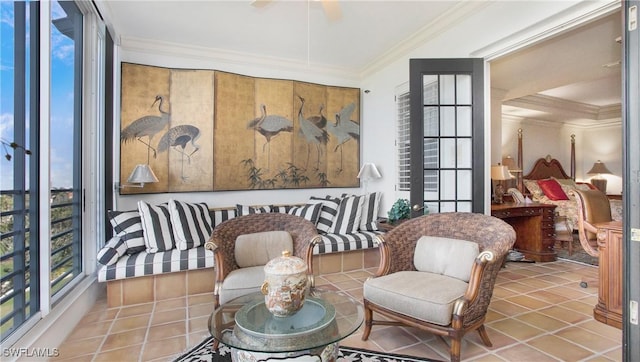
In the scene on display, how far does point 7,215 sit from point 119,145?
84.2 inches

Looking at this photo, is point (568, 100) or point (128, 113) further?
point (568, 100)

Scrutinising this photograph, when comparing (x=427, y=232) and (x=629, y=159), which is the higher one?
(x=629, y=159)

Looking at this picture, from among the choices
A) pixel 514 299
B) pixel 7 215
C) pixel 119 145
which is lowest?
pixel 514 299

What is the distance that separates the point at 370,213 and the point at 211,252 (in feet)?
6.99

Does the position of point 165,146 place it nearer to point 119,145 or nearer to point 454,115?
point 119,145

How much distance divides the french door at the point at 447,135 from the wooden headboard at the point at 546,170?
4928 millimetres

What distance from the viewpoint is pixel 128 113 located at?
145 inches

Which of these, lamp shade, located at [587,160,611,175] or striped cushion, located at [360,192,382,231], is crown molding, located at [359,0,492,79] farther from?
lamp shade, located at [587,160,611,175]

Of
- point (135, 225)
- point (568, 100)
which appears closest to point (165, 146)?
point (135, 225)

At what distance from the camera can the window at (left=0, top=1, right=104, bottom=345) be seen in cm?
170

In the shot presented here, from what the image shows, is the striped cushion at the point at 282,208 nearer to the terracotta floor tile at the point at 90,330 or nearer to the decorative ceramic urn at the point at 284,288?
the terracotta floor tile at the point at 90,330

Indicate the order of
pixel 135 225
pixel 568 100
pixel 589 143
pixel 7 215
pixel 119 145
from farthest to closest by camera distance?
1. pixel 589 143
2. pixel 568 100
3. pixel 119 145
4. pixel 135 225
5. pixel 7 215

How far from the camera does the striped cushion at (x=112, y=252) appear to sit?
2.78 metres

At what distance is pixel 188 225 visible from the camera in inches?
128
